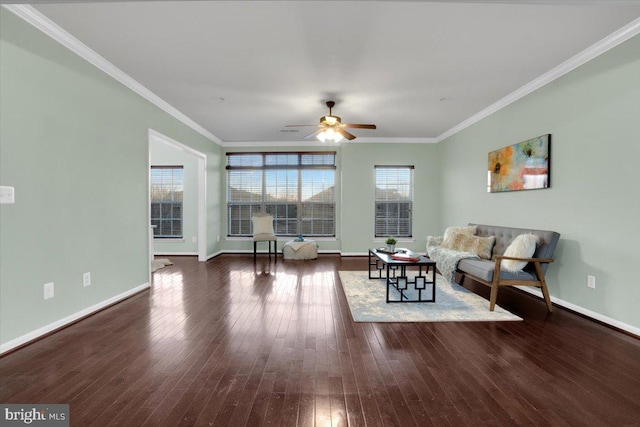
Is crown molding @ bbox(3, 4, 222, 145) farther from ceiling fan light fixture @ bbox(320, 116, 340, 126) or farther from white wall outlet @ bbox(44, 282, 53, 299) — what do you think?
ceiling fan light fixture @ bbox(320, 116, 340, 126)

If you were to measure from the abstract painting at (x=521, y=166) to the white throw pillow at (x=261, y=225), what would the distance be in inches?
171

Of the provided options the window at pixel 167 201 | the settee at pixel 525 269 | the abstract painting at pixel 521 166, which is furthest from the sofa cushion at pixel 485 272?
the window at pixel 167 201

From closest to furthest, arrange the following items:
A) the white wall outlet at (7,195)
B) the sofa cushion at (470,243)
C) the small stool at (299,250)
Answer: the white wall outlet at (7,195)
the sofa cushion at (470,243)
the small stool at (299,250)

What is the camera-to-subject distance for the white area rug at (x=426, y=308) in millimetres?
3111

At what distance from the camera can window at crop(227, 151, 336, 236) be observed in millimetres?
7309

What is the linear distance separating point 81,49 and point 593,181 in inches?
211

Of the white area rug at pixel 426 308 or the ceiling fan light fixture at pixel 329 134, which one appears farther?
the ceiling fan light fixture at pixel 329 134

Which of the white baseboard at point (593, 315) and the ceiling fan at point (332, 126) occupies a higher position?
the ceiling fan at point (332, 126)

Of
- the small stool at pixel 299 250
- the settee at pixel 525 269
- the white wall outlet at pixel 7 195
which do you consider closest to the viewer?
the white wall outlet at pixel 7 195

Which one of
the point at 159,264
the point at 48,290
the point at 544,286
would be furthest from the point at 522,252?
the point at 159,264

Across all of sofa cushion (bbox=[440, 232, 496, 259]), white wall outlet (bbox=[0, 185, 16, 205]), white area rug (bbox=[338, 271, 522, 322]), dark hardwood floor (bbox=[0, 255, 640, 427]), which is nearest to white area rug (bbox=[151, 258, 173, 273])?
dark hardwood floor (bbox=[0, 255, 640, 427])

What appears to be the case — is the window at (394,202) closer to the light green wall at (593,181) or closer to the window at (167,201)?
the light green wall at (593,181)

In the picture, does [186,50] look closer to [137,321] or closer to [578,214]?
[137,321]

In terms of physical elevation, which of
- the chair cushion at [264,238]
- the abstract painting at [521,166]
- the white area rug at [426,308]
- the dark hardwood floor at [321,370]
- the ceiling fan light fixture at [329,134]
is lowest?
the dark hardwood floor at [321,370]
